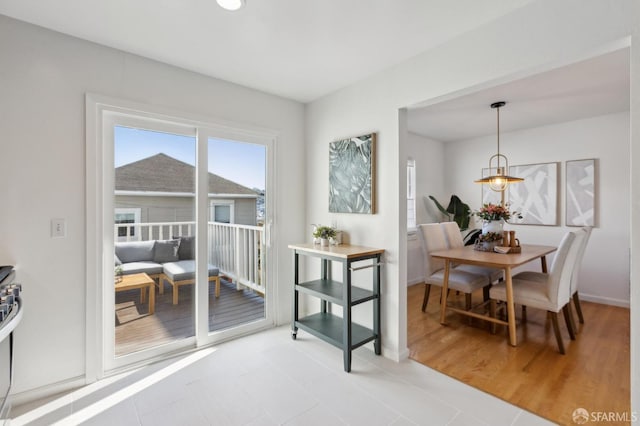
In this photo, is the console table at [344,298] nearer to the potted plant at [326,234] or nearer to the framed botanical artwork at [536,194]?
the potted plant at [326,234]

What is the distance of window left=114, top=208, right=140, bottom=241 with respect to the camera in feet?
7.61

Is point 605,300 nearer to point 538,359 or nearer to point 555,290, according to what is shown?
point 555,290

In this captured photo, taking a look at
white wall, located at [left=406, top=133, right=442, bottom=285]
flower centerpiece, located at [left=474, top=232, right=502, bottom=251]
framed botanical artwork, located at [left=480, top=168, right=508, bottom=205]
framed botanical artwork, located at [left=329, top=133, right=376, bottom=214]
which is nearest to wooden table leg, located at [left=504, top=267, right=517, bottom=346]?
flower centerpiece, located at [left=474, top=232, right=502, bottom=251]

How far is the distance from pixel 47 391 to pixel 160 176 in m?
1.62

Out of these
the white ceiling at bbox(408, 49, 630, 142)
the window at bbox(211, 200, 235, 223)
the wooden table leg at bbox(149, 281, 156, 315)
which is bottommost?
the wooden table leg at bbox(149, 281, 156, 315)

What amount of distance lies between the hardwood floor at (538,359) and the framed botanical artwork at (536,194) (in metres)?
1.35

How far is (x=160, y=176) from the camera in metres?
2.50

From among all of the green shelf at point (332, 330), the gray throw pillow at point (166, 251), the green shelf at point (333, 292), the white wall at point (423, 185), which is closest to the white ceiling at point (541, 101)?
the white wall at point (423, 185)

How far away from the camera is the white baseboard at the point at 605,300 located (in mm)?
3750

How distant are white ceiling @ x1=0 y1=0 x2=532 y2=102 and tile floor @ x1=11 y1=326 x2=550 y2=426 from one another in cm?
240

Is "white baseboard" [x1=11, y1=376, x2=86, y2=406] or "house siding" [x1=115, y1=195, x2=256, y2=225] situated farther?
"house siding" [x1=115, y1=195, x2=256, y2=225]

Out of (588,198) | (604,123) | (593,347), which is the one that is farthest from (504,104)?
(593,347)

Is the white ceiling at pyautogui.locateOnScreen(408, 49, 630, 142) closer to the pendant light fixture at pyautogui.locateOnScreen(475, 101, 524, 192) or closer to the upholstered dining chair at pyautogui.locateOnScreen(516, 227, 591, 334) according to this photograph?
the pendant light fixture at pyautogui.locateOnScreen(475, 101, 524, 192)

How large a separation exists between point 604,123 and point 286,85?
401 centimetres
